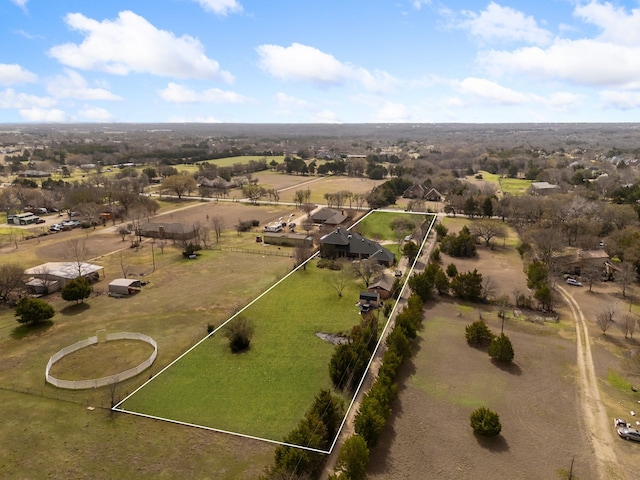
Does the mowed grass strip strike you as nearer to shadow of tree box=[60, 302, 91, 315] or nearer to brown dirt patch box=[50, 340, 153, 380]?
brown dirt patch box=[50, 340, 153, 380]

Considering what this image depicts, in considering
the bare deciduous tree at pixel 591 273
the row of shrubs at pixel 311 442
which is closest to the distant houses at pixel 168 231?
the row of shrubs at pixel 311 442

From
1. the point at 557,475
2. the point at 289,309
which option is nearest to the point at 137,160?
the point at 289,309

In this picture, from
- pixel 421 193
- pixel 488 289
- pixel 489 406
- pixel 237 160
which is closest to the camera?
pixel 489 406

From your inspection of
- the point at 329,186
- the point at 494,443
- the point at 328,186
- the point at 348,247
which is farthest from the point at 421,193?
the point at 494,443

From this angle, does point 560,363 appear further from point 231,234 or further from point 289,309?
point 231,234

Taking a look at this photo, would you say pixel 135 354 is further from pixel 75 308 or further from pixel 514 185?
pixel 514 185

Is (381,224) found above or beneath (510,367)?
beneath
